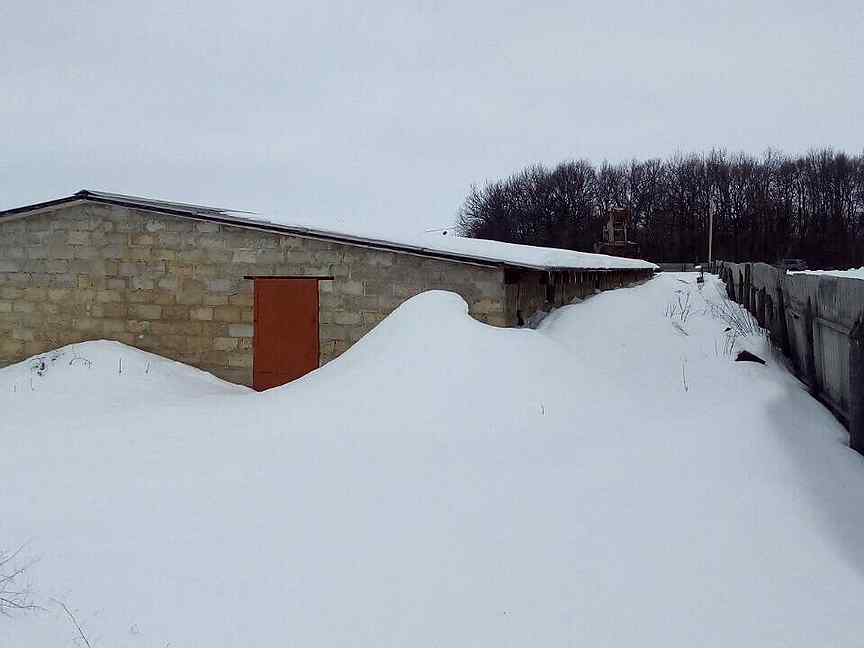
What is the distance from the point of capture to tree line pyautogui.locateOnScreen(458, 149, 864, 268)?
59.5 metres

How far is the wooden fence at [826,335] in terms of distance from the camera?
575 cm

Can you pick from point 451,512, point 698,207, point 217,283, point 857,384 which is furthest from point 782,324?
point 698,207

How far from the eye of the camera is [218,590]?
4.02m

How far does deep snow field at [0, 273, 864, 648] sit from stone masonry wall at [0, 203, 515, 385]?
3349 millimetres

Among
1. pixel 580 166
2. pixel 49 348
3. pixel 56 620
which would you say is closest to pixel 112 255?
pixel 49 348

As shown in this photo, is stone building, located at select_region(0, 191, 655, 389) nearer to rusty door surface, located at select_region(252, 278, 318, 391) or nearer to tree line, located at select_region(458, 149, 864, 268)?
rusty door surface, located at select_region(252, 278, 318, 391)

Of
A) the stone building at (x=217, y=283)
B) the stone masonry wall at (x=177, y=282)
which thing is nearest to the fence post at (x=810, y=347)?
the stone building at (x=217, y=283)

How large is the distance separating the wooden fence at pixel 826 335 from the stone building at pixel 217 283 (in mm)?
3608

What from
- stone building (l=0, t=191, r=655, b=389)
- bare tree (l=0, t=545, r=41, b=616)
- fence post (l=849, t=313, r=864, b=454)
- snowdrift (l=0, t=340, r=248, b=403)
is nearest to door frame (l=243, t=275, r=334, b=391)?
stone building (l=0, t=191, r=655, b=389)

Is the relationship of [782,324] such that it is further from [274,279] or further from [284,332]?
[274,279]

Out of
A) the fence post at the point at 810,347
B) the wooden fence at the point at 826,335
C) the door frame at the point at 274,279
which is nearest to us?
the wooden fence at the point at 826,335

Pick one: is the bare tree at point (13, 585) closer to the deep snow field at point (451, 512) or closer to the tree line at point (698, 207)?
the deep snow field at point (451, 512)

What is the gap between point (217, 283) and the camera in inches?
487

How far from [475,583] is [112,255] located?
10763 mm
